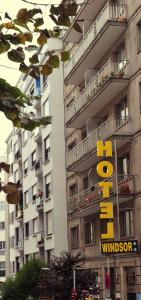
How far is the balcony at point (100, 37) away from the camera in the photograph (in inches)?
1166

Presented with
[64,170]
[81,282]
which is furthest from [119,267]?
[64,170]

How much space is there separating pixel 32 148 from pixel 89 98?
19474mm

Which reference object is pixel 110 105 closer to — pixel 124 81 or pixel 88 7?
pixel 124 81

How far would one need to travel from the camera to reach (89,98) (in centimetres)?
3272

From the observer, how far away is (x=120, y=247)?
2686 centimetres

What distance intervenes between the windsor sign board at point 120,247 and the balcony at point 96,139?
462cm

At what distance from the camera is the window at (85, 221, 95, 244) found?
34984 mm

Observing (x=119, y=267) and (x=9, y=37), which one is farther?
(x=119, y=267)

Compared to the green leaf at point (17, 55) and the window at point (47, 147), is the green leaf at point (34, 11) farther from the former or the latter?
the window at point (47, 147)

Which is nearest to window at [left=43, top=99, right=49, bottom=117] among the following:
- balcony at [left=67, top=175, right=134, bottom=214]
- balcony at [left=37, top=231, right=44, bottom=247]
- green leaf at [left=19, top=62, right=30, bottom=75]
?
balcony at [left=67, top=175, right=134, bottom=214]

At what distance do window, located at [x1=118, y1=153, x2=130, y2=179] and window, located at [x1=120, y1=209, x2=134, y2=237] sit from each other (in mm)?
1770

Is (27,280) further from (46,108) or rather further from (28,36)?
(28,36)

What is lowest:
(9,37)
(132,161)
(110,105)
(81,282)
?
(81,282)

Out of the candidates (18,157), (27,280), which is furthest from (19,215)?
(27,280)
